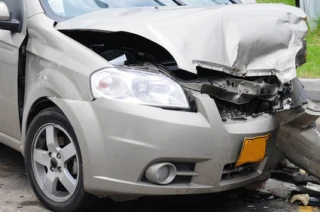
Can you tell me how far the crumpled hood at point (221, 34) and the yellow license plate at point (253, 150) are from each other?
0.38 meters

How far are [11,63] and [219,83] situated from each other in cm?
145

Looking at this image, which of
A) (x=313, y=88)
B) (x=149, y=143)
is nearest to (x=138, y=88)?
(x=149, y=143)

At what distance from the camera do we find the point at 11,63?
13.0 ft

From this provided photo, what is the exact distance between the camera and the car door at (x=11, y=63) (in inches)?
155

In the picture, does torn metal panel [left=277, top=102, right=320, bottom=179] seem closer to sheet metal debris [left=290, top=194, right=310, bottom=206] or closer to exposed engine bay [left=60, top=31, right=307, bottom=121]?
exposed engine bay [left=60, top=31, right=307, bottom=121]

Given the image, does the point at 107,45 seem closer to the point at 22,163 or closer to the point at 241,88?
the point at 241,88

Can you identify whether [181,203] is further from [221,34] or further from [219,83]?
[221,34]

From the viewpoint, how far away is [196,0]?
4.77 metres

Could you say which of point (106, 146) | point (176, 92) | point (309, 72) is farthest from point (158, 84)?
point (309, 72)

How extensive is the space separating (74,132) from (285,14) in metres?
1.61

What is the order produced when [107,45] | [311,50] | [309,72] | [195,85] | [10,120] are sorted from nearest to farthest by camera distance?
[195,85] → [107,45] → [10,120] → [309,72] → [311,50]

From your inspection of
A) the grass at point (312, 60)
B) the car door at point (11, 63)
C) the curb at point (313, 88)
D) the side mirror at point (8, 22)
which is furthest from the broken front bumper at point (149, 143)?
the grass at point (312, 60)

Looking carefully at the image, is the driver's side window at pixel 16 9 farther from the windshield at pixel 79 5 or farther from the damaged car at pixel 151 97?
the windshield at pixel 79 5

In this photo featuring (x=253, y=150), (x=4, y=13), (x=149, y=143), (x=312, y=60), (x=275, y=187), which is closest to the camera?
(x=149, y=143)
